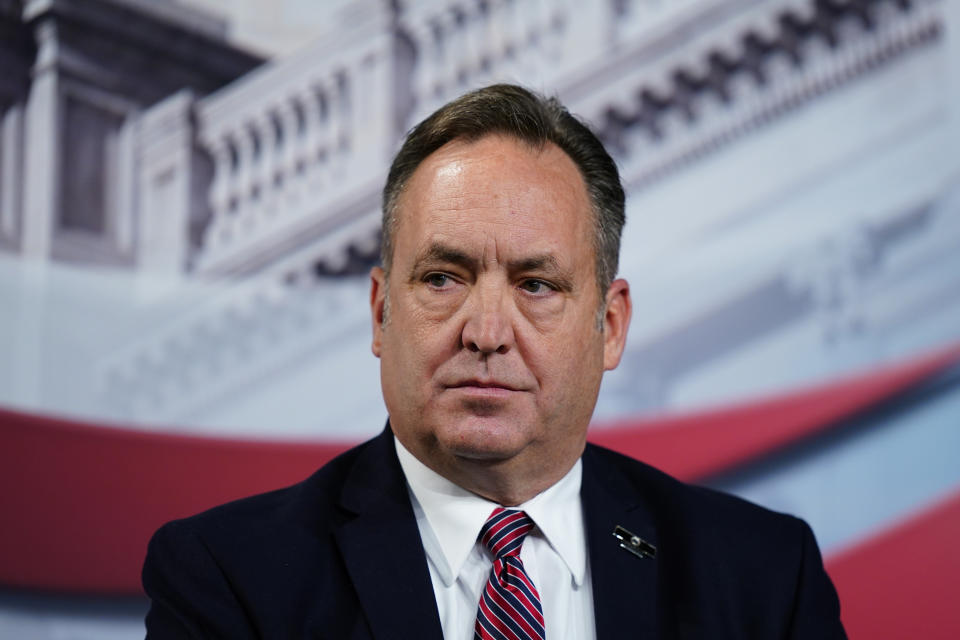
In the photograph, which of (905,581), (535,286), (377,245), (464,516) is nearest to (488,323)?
(535,286)

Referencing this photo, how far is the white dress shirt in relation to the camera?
5.72 ft

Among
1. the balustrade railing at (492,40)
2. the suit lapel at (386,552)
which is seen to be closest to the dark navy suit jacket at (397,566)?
the suit lapel at (386,552)

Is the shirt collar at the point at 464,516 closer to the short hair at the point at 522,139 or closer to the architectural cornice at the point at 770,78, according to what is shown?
the short hair at the point at 522,139

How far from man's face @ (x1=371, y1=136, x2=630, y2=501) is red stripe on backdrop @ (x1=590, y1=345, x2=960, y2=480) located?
1127 mm

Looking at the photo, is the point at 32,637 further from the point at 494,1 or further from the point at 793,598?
the point at 494,1

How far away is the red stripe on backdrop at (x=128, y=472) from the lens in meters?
2.64

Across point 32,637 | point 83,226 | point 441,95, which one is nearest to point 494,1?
point 441,95

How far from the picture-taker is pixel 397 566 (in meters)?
1.72

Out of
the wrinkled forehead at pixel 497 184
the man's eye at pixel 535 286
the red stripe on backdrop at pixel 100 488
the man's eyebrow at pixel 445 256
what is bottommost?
the red stripe on backdrop at pixel 100 488

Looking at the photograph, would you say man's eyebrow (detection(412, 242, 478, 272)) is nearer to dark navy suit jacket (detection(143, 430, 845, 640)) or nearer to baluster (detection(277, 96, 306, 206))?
dark navy suit jacket (detection(143, 430, 845, 640))

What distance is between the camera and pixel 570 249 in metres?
1.77

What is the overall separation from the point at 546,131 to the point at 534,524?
69 cm

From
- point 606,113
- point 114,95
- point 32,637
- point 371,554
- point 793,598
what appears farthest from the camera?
point 606,113

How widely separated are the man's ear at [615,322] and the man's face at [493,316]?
0.36 ft
